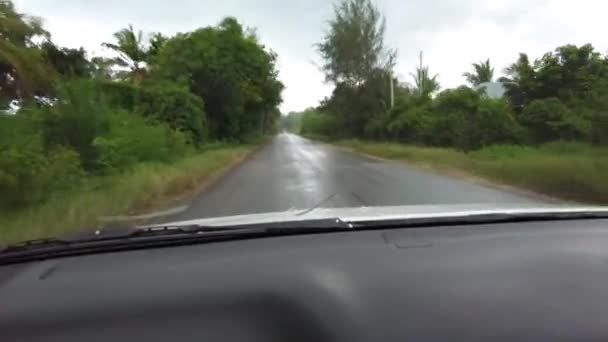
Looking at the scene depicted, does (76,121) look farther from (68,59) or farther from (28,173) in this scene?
(68,59)

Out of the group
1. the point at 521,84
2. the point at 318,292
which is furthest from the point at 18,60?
the point at 521,84

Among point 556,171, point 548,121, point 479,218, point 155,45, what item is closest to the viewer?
point 479,218

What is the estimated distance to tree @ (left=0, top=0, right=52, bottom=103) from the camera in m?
13.3

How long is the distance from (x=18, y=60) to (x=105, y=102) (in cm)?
245

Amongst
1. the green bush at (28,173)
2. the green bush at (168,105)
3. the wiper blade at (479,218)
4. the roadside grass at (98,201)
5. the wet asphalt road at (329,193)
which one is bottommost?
the wet asphalt road at (329,193)

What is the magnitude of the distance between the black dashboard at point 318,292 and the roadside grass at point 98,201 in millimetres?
4614

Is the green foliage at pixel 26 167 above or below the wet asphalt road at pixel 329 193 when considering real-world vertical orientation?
above

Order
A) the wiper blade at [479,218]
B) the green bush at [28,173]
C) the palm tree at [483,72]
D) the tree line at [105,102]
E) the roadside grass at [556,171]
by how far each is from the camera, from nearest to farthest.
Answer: the wiper blade at [479,218] < the green bush at [28,173] < the tree line at [105,102] < the roadside grass at [556,171] < the palm tree at [483,72]

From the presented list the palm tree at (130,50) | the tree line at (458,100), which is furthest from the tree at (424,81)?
the palm tree at (130,50)

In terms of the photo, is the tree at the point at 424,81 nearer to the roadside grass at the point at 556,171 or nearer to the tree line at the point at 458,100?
the tree line at the point at 458,100

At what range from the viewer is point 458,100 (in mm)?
35156

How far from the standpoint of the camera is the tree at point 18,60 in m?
13.3

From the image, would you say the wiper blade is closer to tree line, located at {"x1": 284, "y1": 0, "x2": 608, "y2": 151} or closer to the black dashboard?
the black dashboard

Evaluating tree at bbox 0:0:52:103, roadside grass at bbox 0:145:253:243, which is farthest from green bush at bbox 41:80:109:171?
tree at bbox 0:0:52:103
